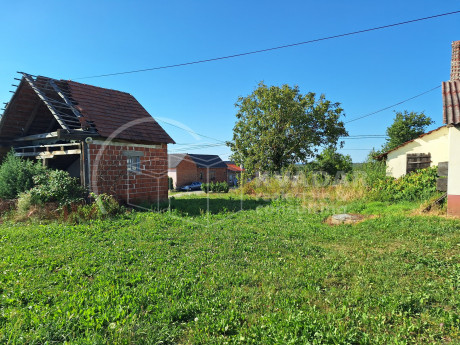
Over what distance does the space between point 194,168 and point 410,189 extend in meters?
40.7

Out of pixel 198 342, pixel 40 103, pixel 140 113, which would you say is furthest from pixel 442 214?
pixel 40 103

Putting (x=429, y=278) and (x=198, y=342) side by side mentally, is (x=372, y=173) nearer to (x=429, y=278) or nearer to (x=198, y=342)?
(x=429, y=278)

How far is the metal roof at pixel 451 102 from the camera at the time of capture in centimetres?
745

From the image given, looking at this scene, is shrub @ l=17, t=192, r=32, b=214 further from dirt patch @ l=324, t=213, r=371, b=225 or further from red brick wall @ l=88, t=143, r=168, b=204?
dirt patch @ l=324, t=213, r=371, b=225

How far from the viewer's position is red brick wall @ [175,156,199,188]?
44566 mm

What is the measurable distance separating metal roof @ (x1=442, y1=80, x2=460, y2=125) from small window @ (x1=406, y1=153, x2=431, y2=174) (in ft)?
26.6

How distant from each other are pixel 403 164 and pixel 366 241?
14561mm

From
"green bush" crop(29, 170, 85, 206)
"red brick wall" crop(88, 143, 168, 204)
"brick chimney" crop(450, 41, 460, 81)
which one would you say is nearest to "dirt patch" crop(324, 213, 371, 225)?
"brick chimney" crop(450, 41, 460, 81)

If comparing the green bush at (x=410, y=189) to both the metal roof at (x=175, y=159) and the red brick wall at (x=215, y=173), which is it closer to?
the metal roof at (x=175, y=159)

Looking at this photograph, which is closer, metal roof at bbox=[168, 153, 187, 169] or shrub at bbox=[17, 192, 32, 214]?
shrub at bbox=[17, 192, 32, 214]

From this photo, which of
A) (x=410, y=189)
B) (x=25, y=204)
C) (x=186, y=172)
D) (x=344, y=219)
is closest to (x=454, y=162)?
(x=410, y=189)

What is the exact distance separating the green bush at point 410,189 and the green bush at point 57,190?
37.4 feet

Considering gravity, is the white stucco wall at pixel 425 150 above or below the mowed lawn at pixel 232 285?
above

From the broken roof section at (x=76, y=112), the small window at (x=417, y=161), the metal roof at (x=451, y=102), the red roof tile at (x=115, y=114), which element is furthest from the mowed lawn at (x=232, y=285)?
the small window at (x=417, y=161)
